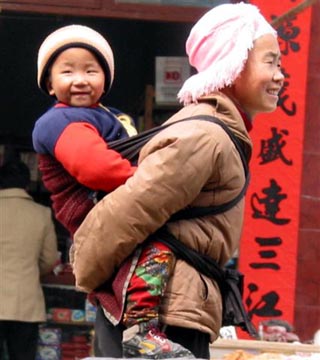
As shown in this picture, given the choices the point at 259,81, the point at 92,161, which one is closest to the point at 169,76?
the point at 259,81

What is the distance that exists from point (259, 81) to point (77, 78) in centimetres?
62

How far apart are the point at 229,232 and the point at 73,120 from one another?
0.64 metres

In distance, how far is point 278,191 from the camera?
7664mm

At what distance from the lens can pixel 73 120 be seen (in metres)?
3.56

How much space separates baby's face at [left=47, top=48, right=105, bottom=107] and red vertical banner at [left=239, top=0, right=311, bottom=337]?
394 cm

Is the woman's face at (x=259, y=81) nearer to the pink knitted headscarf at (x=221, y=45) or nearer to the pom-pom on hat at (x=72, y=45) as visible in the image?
the pink knitted headscarf at (x=221, y=45)

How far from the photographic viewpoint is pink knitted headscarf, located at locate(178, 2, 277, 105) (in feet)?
11.7

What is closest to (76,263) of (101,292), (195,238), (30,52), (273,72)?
(101,292)

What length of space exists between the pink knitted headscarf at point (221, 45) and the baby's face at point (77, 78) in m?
0.31

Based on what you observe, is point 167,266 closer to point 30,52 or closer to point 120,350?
point 120,350

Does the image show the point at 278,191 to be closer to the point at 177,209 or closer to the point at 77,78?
the point at 77,78

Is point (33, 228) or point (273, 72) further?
point (33, 228)

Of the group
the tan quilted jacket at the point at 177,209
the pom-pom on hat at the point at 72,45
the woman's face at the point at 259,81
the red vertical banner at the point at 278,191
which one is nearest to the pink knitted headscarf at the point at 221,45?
the woman's face at the point at 259,81

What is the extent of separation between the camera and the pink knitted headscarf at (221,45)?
141 inches
